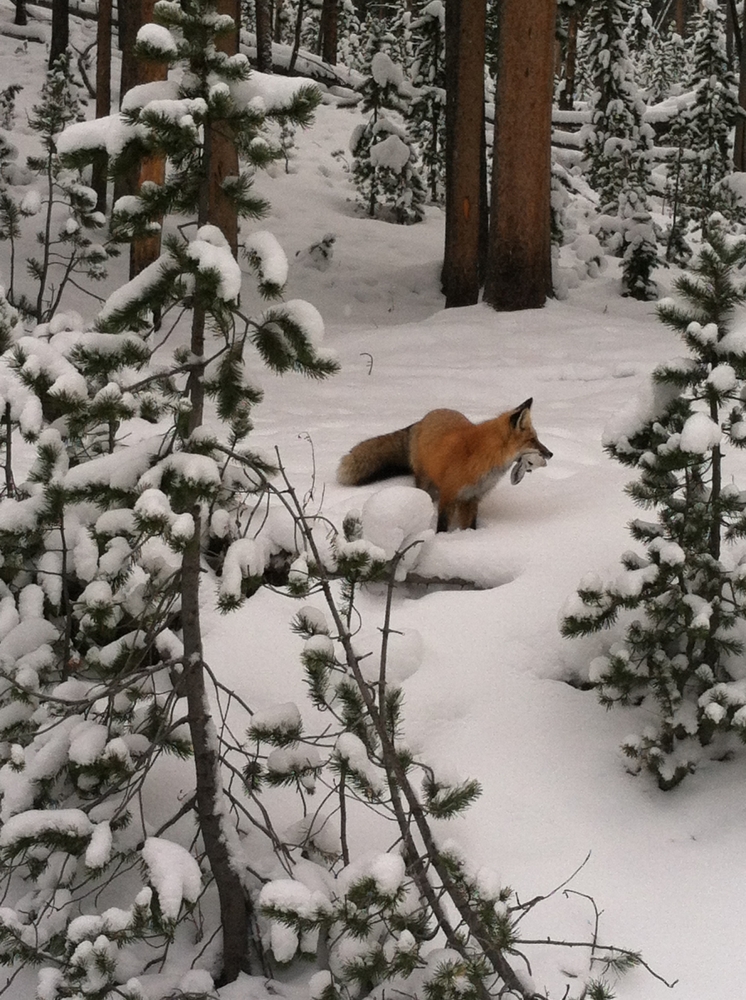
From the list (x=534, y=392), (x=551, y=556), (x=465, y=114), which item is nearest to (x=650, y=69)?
(x=465, y=114)

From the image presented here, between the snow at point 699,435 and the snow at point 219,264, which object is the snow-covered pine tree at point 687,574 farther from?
the snow at point 219,264

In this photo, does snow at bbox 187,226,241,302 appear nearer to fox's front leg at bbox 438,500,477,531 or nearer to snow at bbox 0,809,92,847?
snow at bbox 0,809,92,847

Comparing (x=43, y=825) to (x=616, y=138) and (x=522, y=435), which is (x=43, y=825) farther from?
(x=616, y=138)

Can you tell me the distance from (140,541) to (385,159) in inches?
667

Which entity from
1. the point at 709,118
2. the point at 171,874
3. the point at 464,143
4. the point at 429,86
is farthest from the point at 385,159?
the point at 171,874

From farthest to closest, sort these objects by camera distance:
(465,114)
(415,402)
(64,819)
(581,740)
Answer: (465,114) < (415,402) < (581,740) < (64,819)

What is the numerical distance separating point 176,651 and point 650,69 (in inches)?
1779

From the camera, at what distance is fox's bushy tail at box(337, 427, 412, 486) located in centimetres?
609

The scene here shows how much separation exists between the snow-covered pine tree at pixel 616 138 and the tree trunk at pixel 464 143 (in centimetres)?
231

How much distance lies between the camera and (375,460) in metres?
6.17

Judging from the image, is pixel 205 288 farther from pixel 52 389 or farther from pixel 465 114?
pixel 465 114

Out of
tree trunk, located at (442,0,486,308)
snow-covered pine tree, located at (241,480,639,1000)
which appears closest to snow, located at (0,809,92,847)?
snow-covered pine tree, located at (241,480,639,1000)

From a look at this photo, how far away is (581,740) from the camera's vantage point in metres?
4.41

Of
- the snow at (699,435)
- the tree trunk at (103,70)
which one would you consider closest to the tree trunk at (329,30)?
the tree trunk at (103,70)
